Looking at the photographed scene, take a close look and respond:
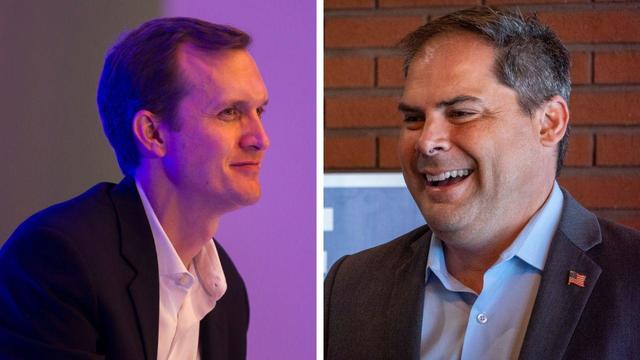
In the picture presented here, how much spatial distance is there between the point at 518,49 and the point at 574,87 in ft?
3.36

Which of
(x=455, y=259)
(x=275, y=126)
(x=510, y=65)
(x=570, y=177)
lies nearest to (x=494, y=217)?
(x=455, y=259)

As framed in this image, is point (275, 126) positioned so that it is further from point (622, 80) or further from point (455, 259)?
point (622, 80)

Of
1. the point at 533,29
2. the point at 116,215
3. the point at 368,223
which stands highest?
the point at 533,29

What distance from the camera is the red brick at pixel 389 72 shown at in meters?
2.60

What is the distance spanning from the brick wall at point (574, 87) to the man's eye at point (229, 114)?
5.00 feet

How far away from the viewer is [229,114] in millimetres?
1072

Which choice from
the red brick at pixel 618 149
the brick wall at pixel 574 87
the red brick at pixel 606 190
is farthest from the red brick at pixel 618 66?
the red brick at pixel 606 190

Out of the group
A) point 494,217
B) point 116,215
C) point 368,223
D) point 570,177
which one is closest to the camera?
point 116,215

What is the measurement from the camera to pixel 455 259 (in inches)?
65.8

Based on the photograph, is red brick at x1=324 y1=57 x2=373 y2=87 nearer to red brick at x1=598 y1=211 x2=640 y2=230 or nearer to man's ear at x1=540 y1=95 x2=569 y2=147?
red brick at x1=598 y1=211 x2=640 y2=230

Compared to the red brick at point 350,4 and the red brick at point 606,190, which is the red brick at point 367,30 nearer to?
the red brick at point 350,4

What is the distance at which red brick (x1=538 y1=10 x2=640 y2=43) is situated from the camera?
100 inches

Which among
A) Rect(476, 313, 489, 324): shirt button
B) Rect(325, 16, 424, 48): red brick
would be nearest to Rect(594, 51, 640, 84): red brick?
Rect(325, 16, 424, 48): red brick

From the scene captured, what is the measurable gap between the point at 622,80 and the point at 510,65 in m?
1.10
